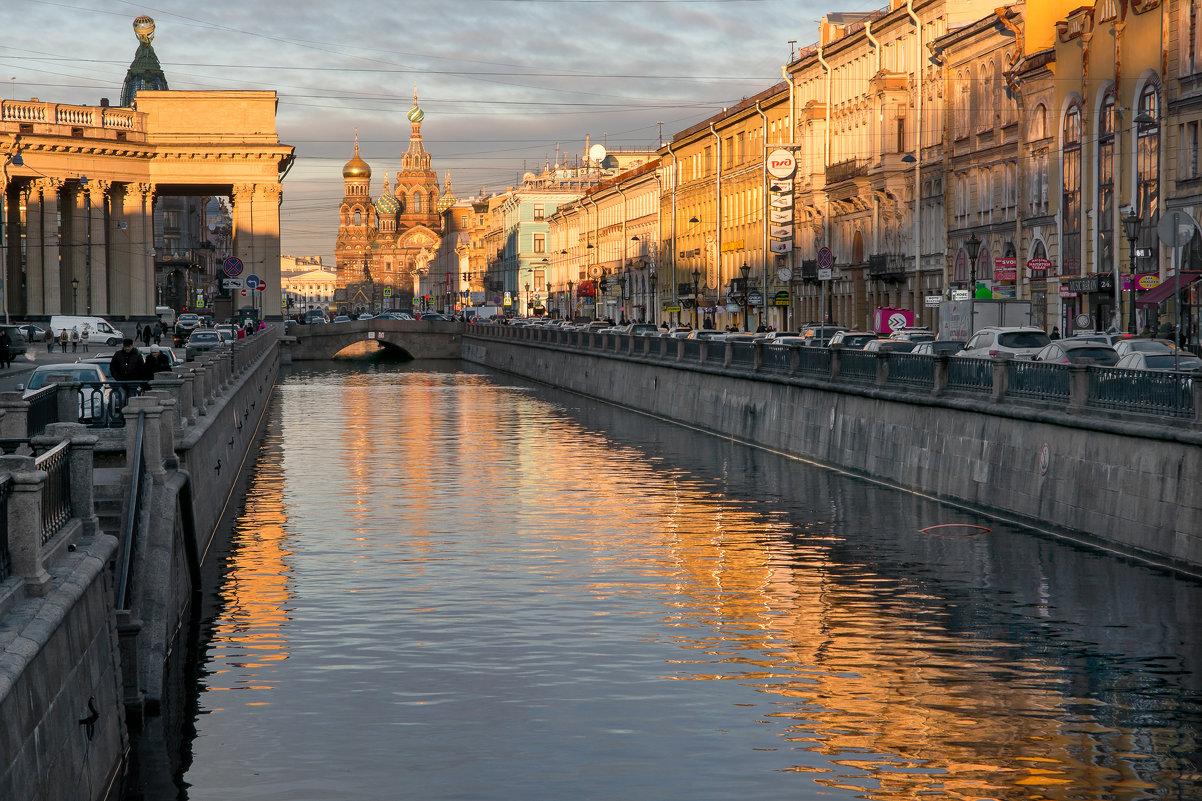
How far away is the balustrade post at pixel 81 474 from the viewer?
14.8m

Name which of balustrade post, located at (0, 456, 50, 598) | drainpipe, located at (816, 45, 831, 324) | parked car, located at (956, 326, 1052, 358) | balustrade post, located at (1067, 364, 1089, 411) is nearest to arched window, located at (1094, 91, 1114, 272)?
parked car, located at (956, 326, 1052, 358)

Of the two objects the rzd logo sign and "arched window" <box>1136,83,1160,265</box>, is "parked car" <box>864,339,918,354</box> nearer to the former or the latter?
"arched window" <box>1136,83,1160,265</box>

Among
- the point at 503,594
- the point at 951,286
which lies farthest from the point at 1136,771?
the point at 951,286

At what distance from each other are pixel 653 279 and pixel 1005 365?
312 ft

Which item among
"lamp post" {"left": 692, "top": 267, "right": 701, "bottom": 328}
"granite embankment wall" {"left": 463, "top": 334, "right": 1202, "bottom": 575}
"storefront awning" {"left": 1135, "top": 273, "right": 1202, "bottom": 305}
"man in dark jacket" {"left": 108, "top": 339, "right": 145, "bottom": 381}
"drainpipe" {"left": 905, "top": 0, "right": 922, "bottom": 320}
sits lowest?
"granite embankment wall" {"left": 463, "top": 334, "right": 1202, "bottom": 575}

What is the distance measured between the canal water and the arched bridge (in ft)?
289

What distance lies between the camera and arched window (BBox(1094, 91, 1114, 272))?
2146 inches

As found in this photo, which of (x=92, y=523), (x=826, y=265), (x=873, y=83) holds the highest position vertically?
(x=873, y=83)

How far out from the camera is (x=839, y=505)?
107 feet

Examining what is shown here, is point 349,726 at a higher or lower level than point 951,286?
lower

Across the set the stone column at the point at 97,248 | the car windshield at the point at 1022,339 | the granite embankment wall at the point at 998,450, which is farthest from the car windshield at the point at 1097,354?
the stone column at the point at 97,248

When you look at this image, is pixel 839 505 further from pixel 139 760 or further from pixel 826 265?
pixel 139 760

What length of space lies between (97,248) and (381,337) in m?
20.7

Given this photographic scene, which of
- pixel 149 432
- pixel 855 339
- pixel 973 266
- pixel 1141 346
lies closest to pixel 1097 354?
pixel 1141 346
